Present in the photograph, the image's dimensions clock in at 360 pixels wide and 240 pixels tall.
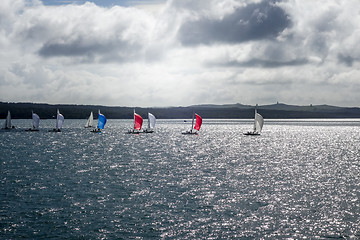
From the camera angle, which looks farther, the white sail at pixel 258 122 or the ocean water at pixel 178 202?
the white sail at pixel 258 122

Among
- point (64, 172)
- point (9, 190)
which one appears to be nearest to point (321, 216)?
point (9, 190)

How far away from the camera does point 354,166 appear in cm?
6500

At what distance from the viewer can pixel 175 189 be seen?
4253cm

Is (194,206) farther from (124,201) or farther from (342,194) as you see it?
(342,194)

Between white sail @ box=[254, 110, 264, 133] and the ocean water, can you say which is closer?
the ocean water

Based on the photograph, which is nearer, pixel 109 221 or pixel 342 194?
pixel 109 221

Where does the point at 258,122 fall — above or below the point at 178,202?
above

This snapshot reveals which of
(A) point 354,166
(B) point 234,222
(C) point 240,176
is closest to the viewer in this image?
(B) point 234,222

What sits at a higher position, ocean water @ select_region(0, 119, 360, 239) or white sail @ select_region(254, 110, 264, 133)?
white sail @ select_region(254, 110, 264, 133)

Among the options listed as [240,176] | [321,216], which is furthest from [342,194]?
[240,176]

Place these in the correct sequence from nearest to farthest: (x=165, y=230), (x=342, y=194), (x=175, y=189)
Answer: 1. (x=165, y=230)
2. (x=342, y=194)
3. (x=175, y=189)

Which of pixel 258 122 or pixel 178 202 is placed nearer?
pixel 178 202

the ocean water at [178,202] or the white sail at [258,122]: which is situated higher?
the white sail at [258,122]

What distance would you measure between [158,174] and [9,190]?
20.4 m
